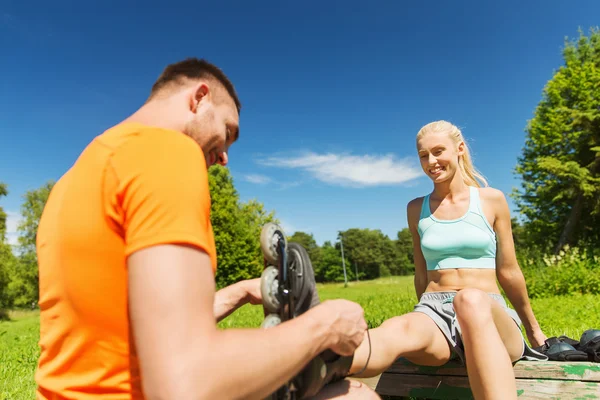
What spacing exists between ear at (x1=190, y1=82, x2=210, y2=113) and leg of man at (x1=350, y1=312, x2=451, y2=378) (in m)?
1.22

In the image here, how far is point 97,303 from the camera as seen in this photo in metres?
1.04

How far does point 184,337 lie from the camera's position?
0.91 m

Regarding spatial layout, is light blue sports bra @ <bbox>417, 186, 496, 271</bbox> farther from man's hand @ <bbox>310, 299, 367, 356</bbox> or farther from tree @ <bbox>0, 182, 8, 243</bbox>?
tree @ <bbox>0, 182, 8, 243</bbox>

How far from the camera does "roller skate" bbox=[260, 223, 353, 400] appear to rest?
4.32 ft

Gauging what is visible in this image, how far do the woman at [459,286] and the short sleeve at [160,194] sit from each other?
4.14ft

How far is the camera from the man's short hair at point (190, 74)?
4.77ft

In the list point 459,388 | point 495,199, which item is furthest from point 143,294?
point 495,199

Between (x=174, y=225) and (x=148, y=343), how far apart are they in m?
0.24

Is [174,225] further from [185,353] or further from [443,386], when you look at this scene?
[443,386]

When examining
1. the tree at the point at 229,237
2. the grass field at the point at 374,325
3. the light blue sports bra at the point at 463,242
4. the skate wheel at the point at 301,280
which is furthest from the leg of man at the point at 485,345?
the tree at the point at 229,237

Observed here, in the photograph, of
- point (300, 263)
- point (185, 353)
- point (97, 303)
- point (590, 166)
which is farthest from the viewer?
point (590, 166)

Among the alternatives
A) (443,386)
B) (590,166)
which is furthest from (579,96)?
(443,386)

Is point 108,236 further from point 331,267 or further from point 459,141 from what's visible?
point 331,267

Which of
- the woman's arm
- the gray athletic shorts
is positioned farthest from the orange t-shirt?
the woman's arm
